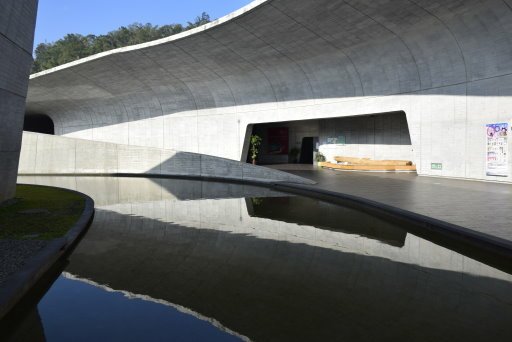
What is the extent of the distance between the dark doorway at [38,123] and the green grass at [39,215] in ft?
133

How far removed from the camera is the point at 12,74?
33.8 ft

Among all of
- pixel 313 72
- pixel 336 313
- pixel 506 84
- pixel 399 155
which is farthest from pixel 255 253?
pixel 399 155

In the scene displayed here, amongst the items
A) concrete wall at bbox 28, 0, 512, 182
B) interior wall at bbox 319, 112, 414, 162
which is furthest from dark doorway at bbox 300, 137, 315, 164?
concrete wall at bbox 28, 0, 512, 182

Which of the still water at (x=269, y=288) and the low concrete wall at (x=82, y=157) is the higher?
the low concrete wall at (x=82, y=157)

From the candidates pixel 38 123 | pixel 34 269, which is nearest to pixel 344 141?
pixel 34 269

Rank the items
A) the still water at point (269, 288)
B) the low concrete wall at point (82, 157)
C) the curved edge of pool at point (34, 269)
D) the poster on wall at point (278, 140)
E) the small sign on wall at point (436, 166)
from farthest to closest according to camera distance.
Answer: the poster on wall at point (278, 140)
the low concrete wall at point (82, 157)
the small sign on wall at point (436, 166)
the curved edge of pool at point (34, 269)
the still water at point (269, 288)

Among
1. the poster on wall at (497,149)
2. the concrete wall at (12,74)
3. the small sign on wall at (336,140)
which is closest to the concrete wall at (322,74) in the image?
the poster on wall at (497,149)

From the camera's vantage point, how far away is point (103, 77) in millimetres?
31422

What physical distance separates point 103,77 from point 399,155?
22.0 m

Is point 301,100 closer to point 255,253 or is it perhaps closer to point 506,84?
point 506,84

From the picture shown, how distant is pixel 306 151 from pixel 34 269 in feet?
96.5

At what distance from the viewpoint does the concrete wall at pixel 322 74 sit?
16312mm

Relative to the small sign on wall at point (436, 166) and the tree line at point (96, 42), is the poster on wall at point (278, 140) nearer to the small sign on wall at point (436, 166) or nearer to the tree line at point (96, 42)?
the small sign on wall at point (436, 166)

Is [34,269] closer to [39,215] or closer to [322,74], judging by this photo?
[39,215]
